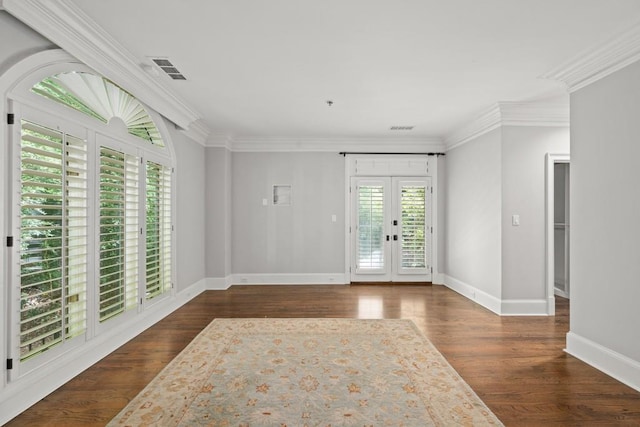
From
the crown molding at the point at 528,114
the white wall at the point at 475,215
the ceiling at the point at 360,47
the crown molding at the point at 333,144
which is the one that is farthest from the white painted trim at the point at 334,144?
Answer: the crown molding at the point at 528,114

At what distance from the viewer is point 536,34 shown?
264 centimetres

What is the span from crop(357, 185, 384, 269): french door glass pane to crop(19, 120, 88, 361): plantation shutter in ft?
14.3

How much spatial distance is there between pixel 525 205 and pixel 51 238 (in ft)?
16.6

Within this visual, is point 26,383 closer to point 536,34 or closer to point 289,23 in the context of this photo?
point 289,23

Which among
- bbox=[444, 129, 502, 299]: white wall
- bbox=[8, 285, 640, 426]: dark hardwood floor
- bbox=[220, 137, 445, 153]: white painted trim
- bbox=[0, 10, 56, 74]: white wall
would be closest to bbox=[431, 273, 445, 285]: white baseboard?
bbox=[444, 129, 502, 299]: white wall

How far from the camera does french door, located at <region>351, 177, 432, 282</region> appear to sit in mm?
6230

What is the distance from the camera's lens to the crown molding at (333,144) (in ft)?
20.1

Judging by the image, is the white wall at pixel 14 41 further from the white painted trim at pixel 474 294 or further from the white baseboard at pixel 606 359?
the white painted trim at pixel 474 294

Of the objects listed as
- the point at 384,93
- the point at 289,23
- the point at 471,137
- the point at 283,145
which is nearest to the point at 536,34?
the point at 384,93

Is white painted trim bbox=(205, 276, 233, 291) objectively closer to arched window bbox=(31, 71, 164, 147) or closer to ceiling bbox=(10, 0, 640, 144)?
arched window bbox=(31, 71, 164, 147)

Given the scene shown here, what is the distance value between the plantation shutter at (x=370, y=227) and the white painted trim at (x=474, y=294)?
3.94 feet

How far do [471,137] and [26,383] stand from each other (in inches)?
225

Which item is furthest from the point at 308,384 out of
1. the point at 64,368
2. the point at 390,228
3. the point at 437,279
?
the point at 437,279

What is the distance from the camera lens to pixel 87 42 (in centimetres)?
259
